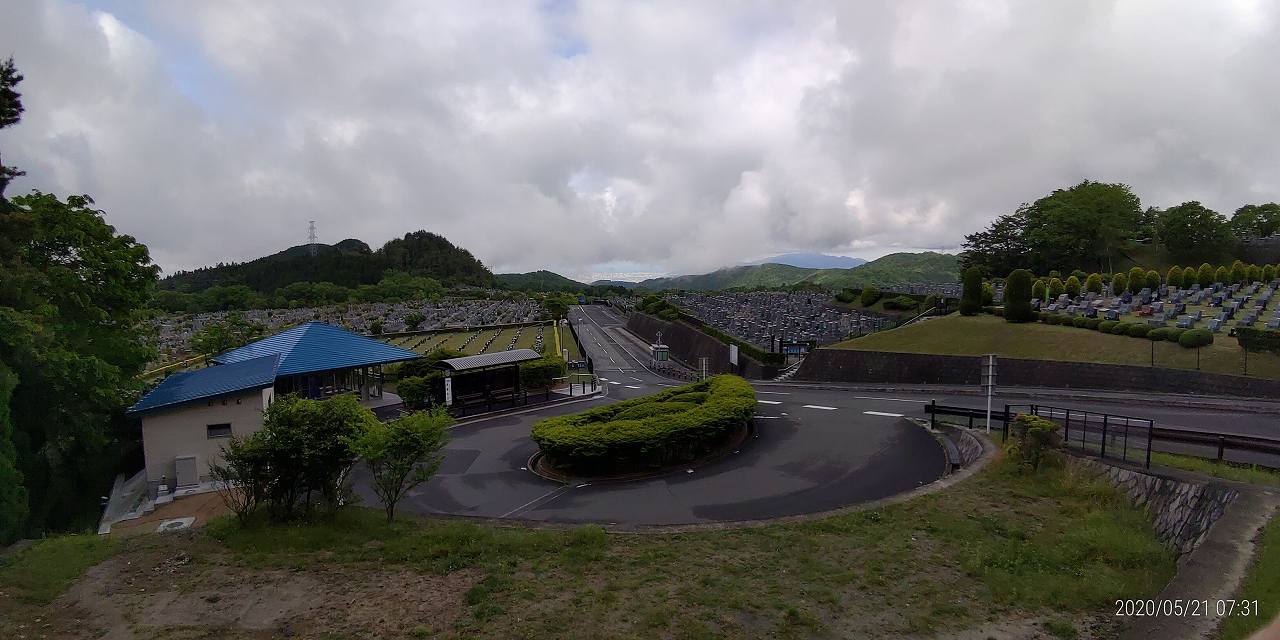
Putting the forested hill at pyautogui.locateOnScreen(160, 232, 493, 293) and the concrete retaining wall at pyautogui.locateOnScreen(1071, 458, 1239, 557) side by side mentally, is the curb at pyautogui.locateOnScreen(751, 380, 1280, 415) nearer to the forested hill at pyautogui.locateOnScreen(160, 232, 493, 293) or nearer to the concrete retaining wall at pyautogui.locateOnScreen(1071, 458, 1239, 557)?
the concrete retaining wall at pyautogui.locateOnScreen(1071, 458, 1239, 557)

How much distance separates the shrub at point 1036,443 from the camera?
10.1m

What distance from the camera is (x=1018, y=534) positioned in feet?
25.4

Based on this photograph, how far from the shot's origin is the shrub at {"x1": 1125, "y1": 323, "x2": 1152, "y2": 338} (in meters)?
21.3

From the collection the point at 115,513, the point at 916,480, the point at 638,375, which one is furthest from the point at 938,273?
the point at 115,513

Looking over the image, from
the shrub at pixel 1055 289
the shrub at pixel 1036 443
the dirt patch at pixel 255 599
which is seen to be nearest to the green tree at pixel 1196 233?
the shrub at pixel 1055 289

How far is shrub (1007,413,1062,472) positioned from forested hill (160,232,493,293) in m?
135

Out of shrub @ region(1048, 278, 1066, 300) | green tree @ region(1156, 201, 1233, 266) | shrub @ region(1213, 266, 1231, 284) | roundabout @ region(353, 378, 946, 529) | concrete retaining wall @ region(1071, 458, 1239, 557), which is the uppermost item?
green tree @ region(1156, 201, 1233, 266)

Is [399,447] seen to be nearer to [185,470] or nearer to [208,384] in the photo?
[185,470]

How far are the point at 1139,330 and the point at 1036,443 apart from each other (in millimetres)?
17075

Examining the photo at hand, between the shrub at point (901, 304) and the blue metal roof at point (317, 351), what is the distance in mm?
32664

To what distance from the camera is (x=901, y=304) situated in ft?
126

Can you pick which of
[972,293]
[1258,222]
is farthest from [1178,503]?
[1258,222]

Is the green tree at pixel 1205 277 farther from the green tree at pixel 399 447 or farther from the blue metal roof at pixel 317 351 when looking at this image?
the blue metal roof at pixel 317 351

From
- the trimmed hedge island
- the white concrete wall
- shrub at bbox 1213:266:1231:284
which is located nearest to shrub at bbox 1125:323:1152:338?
shrub at bbox 1213:266:1231:284
